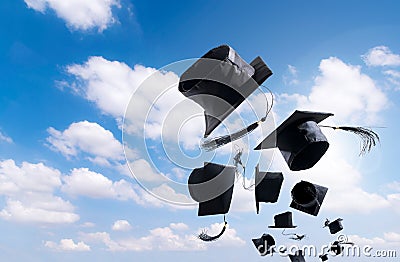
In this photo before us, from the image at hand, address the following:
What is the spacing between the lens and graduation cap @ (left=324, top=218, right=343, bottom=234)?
14.0ft

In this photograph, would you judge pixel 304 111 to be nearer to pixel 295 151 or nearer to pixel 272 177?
pixel 295 151

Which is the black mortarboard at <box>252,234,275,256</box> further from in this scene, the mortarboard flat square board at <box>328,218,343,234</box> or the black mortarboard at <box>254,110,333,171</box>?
the black mortarboard at <box>254,110,333,171</box>

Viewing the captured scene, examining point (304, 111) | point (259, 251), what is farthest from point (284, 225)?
Result: point (304, 111)

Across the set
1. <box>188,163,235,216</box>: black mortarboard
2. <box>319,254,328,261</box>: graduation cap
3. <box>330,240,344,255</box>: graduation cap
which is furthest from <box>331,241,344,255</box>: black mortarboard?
<box>188,163,235,216</box>: black mortarboard

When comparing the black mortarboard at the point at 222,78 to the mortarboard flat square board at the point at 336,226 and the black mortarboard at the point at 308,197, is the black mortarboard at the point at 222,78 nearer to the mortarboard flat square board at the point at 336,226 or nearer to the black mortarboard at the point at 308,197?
the black mortarboard at the point at 308,197

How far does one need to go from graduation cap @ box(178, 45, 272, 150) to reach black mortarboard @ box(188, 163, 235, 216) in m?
0.29

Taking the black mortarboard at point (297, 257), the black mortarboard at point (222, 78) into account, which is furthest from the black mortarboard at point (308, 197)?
the black mortarboard at point (222, 78)

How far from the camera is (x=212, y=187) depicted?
345cm

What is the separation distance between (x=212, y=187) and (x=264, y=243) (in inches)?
45.6

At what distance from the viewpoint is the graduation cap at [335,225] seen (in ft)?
14.0

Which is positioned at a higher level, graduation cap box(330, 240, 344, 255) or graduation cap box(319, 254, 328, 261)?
graduation cap box(330, 240, 344, 255)

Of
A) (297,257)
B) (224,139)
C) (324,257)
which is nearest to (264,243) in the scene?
(297,257)

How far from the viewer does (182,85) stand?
3123 mm

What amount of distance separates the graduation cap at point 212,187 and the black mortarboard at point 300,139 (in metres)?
0.38
